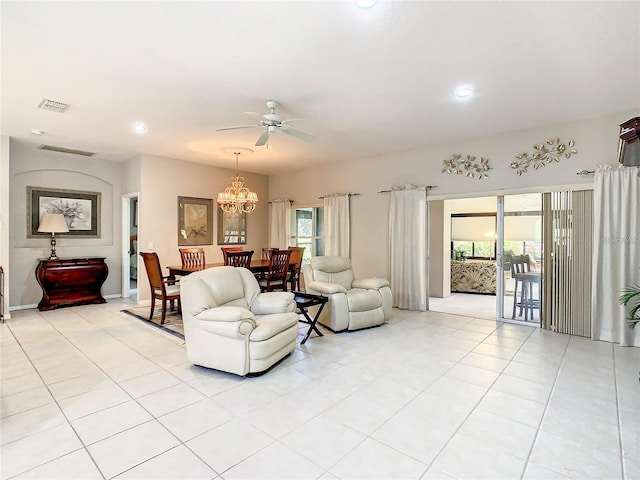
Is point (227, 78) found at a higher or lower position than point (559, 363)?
higher

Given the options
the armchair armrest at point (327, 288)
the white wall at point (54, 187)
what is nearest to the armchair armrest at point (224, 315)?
the armchair armrest at point (327, 288)

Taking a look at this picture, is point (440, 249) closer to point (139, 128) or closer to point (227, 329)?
point (227, 329)

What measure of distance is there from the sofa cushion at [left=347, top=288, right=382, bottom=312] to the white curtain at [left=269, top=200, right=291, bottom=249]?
3.38 m

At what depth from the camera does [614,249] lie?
4.04 meters

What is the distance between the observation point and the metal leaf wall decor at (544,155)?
4.40 metres

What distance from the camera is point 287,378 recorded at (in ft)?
10.0

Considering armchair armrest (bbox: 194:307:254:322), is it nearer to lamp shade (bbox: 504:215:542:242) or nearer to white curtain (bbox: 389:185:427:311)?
white curtain (bbox: 389:185:427:311)

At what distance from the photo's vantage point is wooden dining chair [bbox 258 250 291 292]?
5.41 meters

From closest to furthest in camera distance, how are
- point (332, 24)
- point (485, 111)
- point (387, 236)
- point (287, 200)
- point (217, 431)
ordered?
point (217, 431) < point (332, 24) < point (485, 111) < point (387, 236) < point (287, 200)

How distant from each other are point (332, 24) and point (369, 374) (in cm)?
289

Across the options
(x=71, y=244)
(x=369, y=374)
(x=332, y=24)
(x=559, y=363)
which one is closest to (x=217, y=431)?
(x=369, y=374)

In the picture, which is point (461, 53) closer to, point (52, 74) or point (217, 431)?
point (217, 431)

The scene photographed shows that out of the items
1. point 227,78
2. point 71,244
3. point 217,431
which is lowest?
point 217,431

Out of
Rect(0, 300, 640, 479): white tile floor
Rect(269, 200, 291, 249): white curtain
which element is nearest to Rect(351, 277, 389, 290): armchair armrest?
Rect(0, 300, 640, 479): white tile floor
